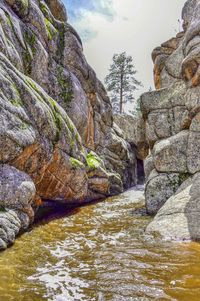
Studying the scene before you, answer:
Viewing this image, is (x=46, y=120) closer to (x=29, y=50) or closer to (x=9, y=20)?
(x=29, y=50)

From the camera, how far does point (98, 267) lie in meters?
7.25

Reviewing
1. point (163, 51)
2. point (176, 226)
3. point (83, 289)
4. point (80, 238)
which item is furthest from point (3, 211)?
point (163, 51)

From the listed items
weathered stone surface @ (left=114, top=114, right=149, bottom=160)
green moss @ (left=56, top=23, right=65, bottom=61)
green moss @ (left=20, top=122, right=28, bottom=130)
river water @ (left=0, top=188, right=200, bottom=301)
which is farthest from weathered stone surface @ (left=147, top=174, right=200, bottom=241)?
green moss @ (left=56, top=23, right=65, bottom=61)

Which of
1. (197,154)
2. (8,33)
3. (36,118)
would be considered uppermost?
(8,33)

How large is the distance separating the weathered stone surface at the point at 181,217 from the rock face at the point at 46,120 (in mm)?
5776

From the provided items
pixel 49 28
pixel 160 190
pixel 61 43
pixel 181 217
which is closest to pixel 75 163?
pixel 160 190

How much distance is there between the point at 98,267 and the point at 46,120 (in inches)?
347

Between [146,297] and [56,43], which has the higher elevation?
[56,43]

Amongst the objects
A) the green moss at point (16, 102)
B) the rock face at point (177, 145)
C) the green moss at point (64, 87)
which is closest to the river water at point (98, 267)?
the rock face at point (177, 145)

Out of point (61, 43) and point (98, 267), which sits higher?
Result: point (61, 43)

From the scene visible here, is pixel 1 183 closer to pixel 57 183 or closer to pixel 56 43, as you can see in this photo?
pixel 57 183

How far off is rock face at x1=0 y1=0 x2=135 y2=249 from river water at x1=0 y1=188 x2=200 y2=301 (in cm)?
156

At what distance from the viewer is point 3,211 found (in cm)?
988

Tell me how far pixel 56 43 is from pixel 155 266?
71.5 ft
